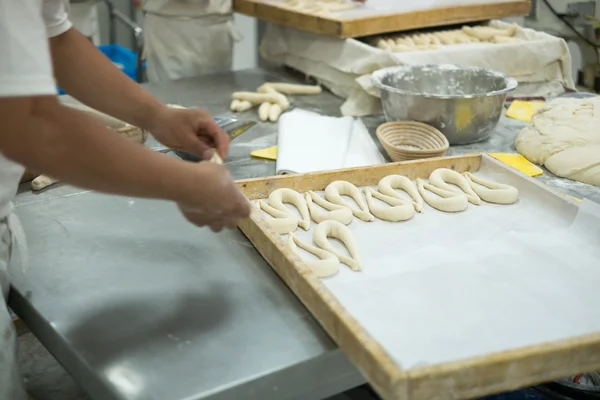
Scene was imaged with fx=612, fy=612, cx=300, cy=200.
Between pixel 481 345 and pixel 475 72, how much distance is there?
4.78ft

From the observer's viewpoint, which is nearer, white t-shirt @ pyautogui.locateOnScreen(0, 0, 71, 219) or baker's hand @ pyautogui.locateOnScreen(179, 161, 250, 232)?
white t-shirt @ pyautogui.locateOnScreen(0, 0, 71, 219)

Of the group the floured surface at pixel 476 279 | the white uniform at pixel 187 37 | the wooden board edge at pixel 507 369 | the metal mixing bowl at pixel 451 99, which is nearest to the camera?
the wooden board edge at pixel 507 369

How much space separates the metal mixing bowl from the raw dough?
0.48 ft

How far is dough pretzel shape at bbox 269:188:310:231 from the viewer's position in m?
1.42

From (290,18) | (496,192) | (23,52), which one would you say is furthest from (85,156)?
(290,18)

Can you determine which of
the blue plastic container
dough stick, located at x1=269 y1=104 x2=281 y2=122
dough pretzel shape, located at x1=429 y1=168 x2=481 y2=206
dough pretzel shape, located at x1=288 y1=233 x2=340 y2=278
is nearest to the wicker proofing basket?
dough pretzel shape, located at x1=429 y1=168 x2=481 y2=206

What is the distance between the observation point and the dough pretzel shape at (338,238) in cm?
127

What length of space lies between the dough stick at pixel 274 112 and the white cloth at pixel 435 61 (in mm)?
256

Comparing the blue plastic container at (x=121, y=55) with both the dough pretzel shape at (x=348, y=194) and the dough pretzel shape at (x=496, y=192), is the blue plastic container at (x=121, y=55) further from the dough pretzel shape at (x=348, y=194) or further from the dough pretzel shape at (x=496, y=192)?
the dough pretzel shape at (x=496, y=192)

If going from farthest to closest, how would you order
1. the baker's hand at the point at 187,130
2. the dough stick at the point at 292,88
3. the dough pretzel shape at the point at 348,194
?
1. the dough stick at the point at 292,88
2. the dough pretzel shape at the point at 348,194
3. the baker's hand at the point at 187,130

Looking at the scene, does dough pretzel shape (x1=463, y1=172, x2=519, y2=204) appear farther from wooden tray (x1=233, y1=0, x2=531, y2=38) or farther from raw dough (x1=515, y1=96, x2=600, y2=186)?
wooden tray (x1=233, y1=0, x2=531, y2=38)

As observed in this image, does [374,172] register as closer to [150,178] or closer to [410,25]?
[150,178]

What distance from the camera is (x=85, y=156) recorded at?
0.85m

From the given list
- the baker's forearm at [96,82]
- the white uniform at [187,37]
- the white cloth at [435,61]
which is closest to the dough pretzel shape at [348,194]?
the baker's forearm at [96,82]
